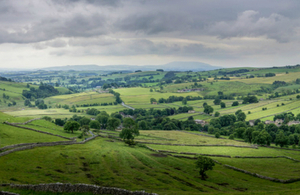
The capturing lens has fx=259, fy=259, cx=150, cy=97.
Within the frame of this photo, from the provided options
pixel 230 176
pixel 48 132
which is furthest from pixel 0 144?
pixel 230 176

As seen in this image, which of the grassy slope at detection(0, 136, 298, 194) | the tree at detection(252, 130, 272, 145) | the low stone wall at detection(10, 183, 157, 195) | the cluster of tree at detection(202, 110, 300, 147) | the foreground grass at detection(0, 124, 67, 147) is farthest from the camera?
the cluster of tree at detection(202, 110, 300, 147)

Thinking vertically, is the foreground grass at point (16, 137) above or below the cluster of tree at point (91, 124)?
above

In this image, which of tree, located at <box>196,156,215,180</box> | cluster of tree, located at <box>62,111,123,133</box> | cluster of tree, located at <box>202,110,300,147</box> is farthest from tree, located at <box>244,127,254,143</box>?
tree, located at <box>196,156,215,180</box>

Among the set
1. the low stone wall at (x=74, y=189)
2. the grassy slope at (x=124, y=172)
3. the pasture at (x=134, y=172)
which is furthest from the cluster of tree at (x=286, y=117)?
the low stone wall at (x=74, y=189)

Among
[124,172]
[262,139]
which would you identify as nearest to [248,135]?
[262,139]

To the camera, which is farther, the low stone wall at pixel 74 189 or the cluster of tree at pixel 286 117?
the cluster of tree at pixel 286 117

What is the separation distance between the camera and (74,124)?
102500mm

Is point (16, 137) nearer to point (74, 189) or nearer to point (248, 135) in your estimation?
point (74, 189)

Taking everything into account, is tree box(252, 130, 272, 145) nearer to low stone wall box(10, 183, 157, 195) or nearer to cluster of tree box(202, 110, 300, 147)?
cluster of tree box(202, 110, 300, 147)

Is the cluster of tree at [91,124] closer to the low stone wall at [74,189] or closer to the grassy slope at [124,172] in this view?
the grassy slope at [124,172]

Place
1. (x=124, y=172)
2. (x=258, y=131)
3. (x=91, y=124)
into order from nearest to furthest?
(x=124, y=172), (x=258, y=131), (x=91, y=124)

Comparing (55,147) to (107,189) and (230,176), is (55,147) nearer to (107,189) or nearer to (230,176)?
(107,189)

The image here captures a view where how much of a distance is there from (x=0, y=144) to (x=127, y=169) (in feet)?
104

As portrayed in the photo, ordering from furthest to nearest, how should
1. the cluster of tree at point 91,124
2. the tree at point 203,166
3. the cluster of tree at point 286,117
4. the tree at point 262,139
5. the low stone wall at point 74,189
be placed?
the cluster of tree at point 286,117 < the tree at point 262,139 < the cluster of tree at point 91,124 < the tree at point 203,166 < the low stone wall at point 74,189
